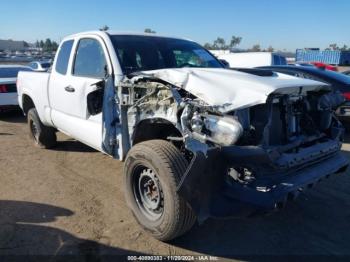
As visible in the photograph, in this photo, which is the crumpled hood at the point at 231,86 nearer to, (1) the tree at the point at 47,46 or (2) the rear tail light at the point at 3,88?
(2) the rear tail light at the point at 3,88

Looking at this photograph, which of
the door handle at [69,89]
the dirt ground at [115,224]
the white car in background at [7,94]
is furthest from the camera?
the white car in background at [7,94]

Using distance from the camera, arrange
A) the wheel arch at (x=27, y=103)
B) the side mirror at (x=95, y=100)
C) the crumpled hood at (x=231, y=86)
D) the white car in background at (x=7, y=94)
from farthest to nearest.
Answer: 1. the white car in background at (x=7, y=94)
2. the wheel arch at (x=27, y=103)
3. the side mirror at (x=95, y=100)
4. the crumpled hood at (x=231, y=86)

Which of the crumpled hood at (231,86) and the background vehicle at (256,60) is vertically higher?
the crumpled hood at (231,86)

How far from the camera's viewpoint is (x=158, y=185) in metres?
3.64

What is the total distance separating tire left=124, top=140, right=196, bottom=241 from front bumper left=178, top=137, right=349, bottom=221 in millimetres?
239

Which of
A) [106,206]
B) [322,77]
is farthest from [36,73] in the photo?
[322,77]

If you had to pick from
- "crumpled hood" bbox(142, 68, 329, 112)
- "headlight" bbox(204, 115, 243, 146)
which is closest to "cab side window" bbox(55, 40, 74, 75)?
"crumpled hood" bbox(142, 68, 329, 112)

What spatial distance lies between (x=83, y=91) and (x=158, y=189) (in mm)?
1917

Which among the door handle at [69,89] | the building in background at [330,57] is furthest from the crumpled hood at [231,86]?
the building in background at [330,57]

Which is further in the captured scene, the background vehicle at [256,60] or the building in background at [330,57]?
the building in background at [330,57]

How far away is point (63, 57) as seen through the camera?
5863 millimetres

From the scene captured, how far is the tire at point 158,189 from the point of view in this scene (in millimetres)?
3373

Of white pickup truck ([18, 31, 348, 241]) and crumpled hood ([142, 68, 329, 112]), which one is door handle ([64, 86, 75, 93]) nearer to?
white pickup truck ([18, 31, 348, 241])

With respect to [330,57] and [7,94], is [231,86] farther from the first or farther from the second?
[330,57]
